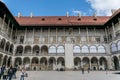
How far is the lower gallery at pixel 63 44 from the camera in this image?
108ft

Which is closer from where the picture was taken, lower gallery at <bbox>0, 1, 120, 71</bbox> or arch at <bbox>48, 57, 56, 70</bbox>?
lower gallery at <bbox>0, 1, 120, 71</bbox>

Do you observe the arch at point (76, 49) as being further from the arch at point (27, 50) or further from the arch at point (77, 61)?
the arch at point (27, 50)

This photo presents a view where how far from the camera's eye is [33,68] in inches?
1340

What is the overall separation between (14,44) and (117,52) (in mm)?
26344

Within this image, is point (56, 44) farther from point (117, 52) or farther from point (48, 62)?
point (117, 52)

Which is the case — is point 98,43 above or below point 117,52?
above

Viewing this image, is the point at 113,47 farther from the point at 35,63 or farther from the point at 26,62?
the point at 26,62

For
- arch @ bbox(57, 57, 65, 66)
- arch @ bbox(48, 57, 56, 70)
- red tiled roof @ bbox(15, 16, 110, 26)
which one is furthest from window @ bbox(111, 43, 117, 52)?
arch @ bbox(48, 57, 56, 70)

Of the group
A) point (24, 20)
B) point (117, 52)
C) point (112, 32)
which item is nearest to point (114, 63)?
point (117, 52)

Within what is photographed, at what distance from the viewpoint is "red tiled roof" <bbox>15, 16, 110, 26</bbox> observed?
1439 inches

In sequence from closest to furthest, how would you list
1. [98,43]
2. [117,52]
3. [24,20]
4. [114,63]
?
[117,52] → [114,63] → [98,43] → [24,20]

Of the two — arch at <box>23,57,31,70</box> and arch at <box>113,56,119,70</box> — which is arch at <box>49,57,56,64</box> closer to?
arch at <box>23,57,31,70</box>

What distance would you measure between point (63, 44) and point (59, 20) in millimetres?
9077

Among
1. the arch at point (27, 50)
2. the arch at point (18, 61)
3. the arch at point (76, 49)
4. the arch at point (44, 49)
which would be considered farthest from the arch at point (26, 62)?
the arch at point (76, 49)
